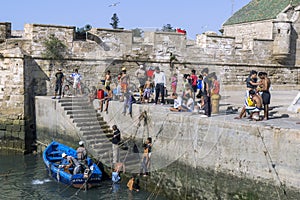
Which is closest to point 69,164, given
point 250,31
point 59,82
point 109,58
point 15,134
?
point 59,82

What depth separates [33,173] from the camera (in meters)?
14.5

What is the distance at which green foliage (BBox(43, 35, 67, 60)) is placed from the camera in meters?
18.2

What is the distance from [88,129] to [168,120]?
410 cm

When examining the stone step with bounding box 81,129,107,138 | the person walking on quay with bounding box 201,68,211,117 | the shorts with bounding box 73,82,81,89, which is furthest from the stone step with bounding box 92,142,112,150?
the person walking on quay with bounding box 201,68,211,117

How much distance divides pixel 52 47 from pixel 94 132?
17.1ft

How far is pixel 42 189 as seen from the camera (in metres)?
12.8

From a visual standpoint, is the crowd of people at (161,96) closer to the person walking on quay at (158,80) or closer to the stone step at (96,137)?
the person walking on quay at (158,80)

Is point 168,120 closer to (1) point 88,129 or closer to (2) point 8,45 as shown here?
(1) point 88,129

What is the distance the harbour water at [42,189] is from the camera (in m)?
12.0

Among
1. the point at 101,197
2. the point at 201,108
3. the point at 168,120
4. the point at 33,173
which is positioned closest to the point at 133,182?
the point at 101,197

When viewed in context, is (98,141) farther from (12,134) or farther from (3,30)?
(3,30)

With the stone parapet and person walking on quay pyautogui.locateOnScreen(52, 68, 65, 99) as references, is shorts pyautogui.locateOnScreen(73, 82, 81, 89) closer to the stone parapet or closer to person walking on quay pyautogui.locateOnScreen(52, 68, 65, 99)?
person walking on quay pyautogui.locateOnScreen(52, 68, 65, 99)

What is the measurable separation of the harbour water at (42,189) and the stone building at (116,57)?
3.30 m

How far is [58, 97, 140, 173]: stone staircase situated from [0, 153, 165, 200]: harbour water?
825mm
